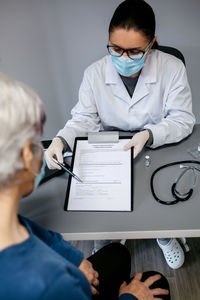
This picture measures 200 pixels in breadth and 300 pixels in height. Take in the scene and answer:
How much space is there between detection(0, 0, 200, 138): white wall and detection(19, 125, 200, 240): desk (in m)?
1.20

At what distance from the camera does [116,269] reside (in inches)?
38.7

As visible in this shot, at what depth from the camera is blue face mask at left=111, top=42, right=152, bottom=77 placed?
3.90ft

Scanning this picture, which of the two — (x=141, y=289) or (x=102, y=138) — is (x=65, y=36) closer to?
(x=102, y=138)

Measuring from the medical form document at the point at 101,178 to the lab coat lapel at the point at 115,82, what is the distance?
30 centimetres

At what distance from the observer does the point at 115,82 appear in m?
1.33

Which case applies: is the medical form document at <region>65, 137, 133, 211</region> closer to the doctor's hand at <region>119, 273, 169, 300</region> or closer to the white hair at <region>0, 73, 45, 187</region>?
the doctor's hand at <region>119, 273, 169, 300</region>

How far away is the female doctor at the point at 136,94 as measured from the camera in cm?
110

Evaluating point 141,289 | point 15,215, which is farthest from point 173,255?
point 15,215

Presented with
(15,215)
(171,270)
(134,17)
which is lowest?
(171,270)

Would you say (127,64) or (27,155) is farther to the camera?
(127,64)

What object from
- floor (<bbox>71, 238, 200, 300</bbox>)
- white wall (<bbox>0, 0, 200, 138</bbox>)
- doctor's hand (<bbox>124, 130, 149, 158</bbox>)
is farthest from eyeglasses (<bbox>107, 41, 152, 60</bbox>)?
floor (<bbox>71, 238, 200, 300</bbox>)

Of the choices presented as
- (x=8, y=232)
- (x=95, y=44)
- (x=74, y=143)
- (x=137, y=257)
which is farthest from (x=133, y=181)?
(x=95, y=44)

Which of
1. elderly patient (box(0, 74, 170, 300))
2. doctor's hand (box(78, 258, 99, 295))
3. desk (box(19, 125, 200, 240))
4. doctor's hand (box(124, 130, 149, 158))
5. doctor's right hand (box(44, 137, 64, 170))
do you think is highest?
elderly patient (box(0, 74, 170, 300))

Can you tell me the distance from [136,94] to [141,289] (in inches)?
33.4
